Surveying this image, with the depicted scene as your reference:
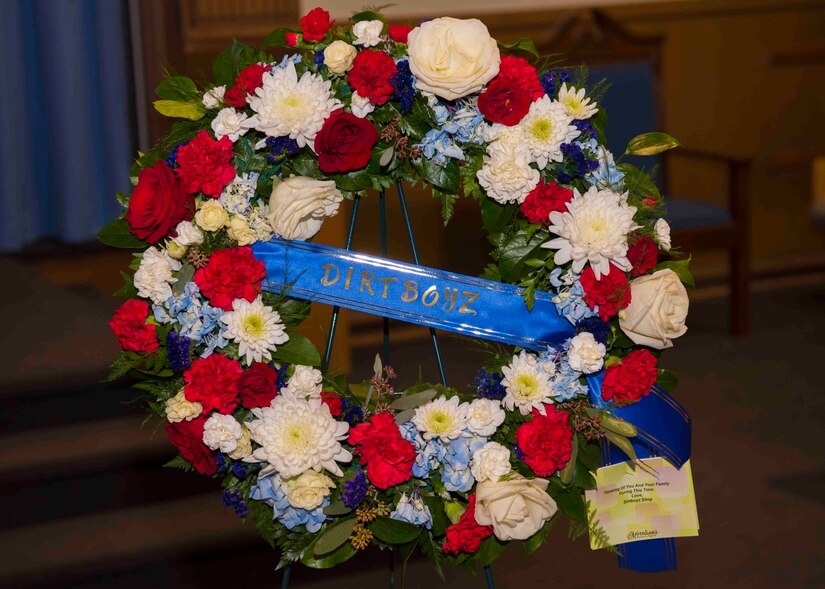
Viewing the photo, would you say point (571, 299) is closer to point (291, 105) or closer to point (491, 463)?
point (491, 463)

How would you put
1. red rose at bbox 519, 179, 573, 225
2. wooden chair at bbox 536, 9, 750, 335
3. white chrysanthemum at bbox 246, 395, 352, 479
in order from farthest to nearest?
wooden chair at bbox 536, 9, 750, 335 < red rose at bbox 519, 179, 573, 225 < white chrysanthemum at bbox 246, 395, 352, 479

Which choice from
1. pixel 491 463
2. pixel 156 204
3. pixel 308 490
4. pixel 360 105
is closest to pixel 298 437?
pixel 308 490

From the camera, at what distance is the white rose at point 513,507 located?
170cm

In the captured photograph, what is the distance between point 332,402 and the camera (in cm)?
176

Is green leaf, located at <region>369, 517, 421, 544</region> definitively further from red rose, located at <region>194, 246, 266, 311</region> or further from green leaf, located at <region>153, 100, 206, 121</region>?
green leaf, located at <region>153, 100, 206, 121</region>

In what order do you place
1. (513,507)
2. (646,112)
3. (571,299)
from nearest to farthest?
(513,507)
(571,299)
(646,112)

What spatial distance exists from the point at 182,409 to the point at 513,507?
499mm

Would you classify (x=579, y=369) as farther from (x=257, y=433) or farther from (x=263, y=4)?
(x=263, y=4)

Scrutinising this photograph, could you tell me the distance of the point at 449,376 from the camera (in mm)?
4270

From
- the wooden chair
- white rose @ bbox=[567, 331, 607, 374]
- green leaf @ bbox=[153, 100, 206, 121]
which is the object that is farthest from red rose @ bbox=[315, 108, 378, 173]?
the wooden chair

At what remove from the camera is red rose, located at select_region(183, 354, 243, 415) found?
1736 millimetres

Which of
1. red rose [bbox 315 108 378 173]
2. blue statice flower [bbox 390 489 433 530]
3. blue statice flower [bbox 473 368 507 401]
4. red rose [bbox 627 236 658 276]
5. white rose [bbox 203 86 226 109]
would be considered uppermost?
white rose [bbox 203 86 226 109]

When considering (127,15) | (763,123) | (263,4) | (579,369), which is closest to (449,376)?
(263,4)

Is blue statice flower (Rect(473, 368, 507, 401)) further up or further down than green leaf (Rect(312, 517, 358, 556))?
further up
